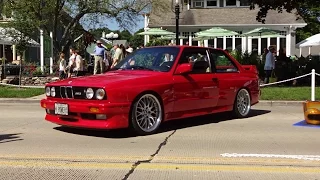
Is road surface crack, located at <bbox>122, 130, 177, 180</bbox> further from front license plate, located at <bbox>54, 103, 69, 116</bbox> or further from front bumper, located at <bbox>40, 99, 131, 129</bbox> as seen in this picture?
front license plate, located at <bbox>54, 103, 69, 116</bbox>

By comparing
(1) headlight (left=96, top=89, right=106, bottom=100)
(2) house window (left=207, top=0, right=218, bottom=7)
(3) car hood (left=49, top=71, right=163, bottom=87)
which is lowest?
(1) headlight (left=96, top=89, right=106, bottom=100)

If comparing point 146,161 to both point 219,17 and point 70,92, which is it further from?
point 219,17

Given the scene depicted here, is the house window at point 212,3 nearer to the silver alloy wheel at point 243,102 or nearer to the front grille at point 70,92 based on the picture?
the silver alloy wheel at point 243,102

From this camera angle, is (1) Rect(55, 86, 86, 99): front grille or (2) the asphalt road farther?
(1) Rect(55, 86, 86, 99): front grille

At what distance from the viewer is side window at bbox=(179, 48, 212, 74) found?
28.0 ft

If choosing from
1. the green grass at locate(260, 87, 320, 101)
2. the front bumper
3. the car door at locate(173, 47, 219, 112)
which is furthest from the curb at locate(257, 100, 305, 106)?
the front bumper

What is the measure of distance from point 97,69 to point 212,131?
35.1 feet

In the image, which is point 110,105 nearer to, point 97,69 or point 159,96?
point 159,96

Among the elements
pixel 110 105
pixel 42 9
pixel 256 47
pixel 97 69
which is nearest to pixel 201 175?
pixel 110 105

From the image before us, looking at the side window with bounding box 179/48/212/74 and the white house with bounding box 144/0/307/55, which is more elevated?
the white house with bounding box 144/0/307/55

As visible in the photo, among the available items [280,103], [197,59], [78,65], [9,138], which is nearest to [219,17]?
[78,65]

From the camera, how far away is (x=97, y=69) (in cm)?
1823

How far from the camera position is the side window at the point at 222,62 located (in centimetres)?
929

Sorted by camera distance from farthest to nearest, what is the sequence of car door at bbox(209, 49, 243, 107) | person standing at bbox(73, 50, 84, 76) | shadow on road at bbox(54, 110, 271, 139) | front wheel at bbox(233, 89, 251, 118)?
person standing at bbox(73, 50, 84, 76), front wheel at bbox(233, 89, 251, 118), car door at bbox(209, 49, 243, 107), shadow on road at bbox(54, 110, 271, 139)
